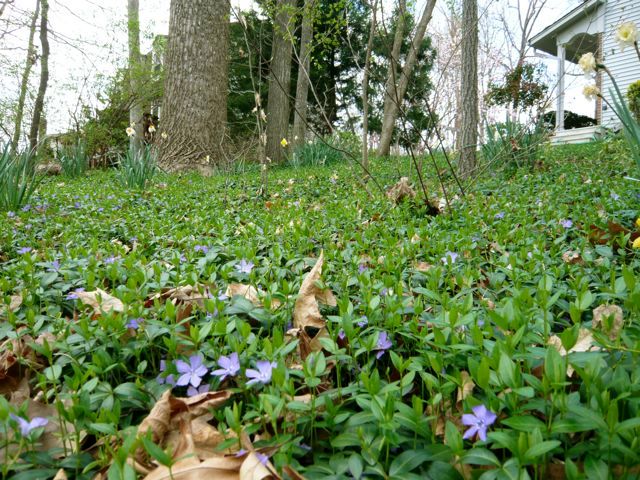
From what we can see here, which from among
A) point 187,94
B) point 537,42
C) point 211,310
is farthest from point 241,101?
point 211,310

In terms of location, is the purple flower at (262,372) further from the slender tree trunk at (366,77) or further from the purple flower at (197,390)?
the slender tree trunk at (366,77)

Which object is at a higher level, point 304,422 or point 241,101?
point 241,101

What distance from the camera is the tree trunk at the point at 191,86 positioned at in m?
7.11

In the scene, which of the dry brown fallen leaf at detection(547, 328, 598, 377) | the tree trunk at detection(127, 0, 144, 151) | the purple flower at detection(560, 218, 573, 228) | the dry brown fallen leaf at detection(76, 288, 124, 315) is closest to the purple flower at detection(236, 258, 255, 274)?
the dry brown fallen leaf at detection(76, 288, 124, 315)

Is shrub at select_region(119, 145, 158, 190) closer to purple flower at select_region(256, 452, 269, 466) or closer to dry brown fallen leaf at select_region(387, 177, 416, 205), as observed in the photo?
dry brown fallen leaf at select_region(387, 177, 416, 205)

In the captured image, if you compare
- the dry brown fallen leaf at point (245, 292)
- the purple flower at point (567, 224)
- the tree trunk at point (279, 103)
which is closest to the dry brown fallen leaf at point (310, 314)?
the dry brown fallen leaf at point (245, 292)

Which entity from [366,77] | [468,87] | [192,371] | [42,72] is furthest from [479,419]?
[42,72]

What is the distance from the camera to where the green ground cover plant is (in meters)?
0.84

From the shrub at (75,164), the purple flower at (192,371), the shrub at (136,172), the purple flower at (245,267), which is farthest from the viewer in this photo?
the shrub at (75,164)

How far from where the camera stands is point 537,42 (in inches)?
793

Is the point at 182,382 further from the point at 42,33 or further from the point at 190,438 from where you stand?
the point at 42,33

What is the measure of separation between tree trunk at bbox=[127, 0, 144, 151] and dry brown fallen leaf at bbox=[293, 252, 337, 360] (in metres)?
12.7

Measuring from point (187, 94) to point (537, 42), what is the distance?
1842cm

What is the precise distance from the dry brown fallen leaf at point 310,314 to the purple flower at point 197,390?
28 cm
